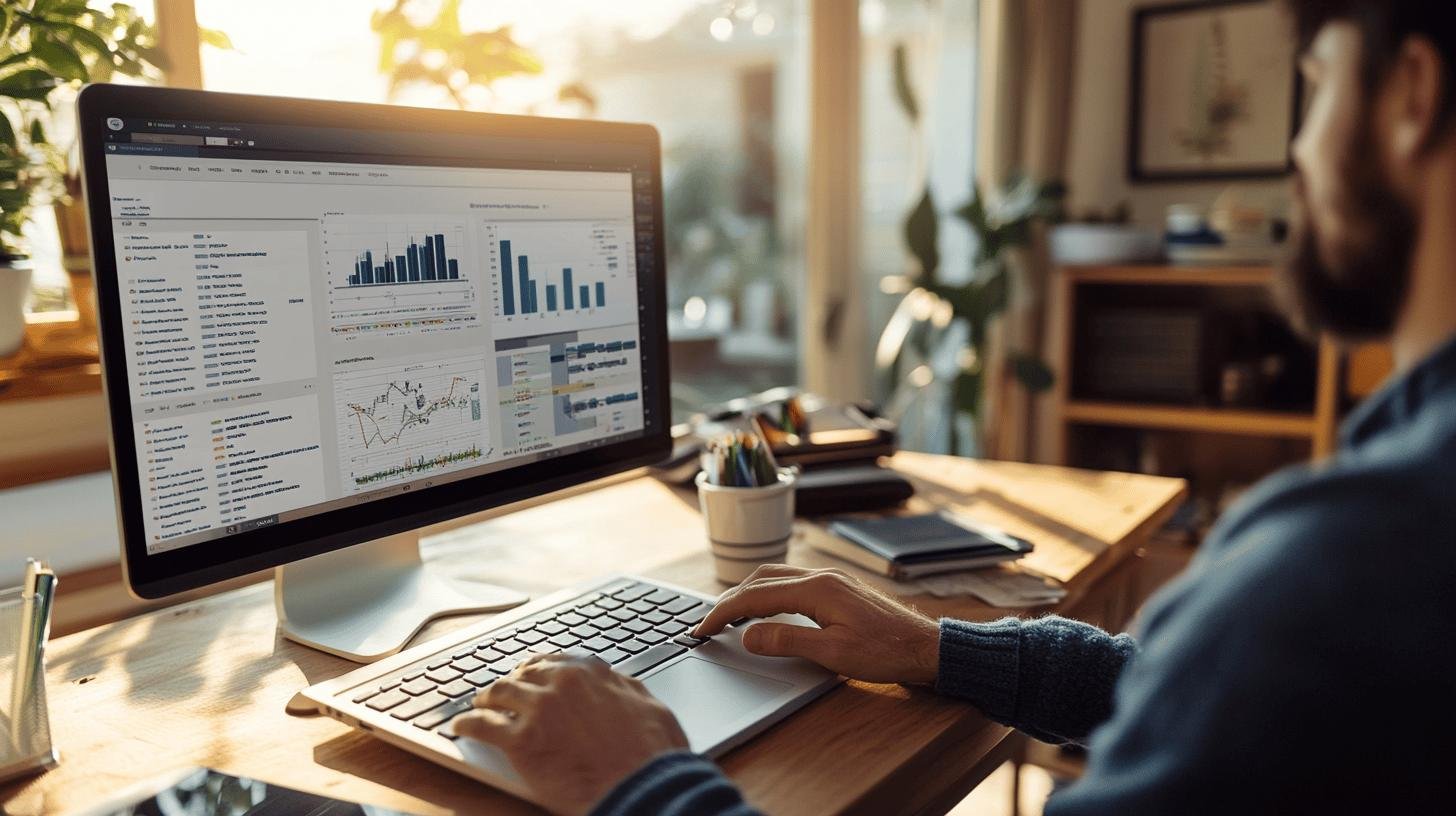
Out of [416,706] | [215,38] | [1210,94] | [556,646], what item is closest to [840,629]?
[556,646]

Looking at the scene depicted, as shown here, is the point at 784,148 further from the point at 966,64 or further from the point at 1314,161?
the point at 1314,161

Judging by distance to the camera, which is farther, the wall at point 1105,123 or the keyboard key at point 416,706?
the wall at point 1105,123

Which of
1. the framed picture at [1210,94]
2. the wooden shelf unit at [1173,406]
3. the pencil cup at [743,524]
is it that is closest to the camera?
the pencil cup at [743,524]

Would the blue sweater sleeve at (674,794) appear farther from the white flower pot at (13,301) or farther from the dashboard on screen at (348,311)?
the white flower pot at (13,301)

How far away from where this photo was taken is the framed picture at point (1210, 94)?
2.89 metres

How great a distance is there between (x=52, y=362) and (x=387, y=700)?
650 mm

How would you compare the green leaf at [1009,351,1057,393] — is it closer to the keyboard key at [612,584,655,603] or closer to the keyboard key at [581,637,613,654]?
the keyboard key at [612,584,655,603]

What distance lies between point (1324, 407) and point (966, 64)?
1386 millimetres

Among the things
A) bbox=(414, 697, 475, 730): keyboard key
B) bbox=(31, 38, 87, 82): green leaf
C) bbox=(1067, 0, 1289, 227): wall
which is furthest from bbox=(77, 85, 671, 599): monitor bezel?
bbox=(1067, 0, 1289, 227): wall

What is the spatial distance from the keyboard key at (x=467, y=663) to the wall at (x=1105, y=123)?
→ 2727 mm

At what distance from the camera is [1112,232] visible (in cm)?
271

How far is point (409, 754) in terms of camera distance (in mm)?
733

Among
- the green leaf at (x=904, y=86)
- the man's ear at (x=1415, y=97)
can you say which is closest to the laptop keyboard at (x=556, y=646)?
the man's ear at (x=1415, y=97)

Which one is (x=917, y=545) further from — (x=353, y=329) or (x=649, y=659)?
(x=353, y=329)
